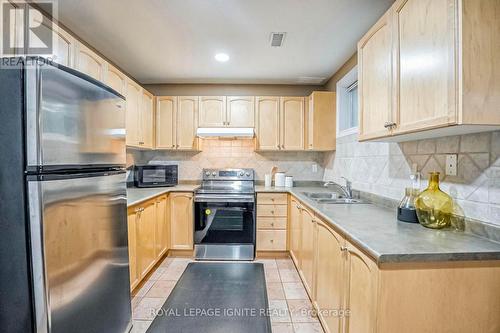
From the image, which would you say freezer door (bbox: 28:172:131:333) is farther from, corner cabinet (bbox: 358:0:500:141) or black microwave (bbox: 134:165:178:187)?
black microwave (bbox: 134:165:178:187)

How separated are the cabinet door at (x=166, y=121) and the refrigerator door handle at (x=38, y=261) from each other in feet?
8.37

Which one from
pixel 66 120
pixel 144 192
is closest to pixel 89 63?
pixel 66 120

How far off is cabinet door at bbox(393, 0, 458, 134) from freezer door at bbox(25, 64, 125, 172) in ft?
5.33

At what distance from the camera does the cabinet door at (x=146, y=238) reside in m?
2.39

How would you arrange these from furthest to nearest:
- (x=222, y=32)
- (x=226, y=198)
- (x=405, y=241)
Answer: (x=226, y=198)
(x=222, y=32)
(x=405, y=241)

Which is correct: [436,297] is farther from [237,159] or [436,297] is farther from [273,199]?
[237,159]

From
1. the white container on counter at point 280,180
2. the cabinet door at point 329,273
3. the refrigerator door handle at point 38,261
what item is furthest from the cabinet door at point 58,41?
the white container on counter at point 280,180

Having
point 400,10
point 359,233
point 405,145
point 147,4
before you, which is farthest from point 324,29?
point 359,233

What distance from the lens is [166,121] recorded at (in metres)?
3.54

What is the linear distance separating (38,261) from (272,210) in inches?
97.6

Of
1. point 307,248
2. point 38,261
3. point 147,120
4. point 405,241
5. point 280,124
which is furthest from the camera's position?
point 280,124

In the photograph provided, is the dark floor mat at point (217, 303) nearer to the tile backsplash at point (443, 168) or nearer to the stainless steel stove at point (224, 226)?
the stainless steel stove at point (224, 226)

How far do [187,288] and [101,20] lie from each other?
2.44 metres

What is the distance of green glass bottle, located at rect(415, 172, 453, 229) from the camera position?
140 centimetres
